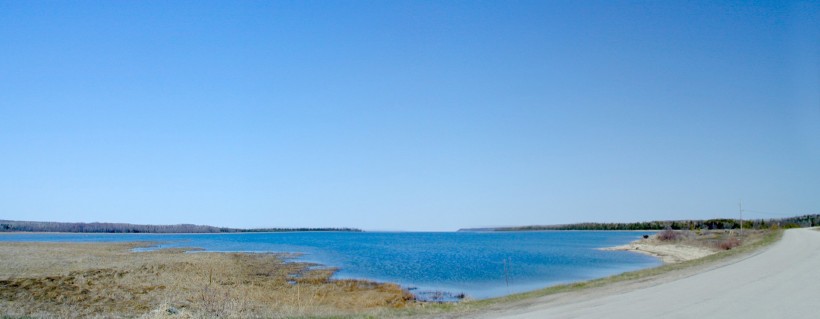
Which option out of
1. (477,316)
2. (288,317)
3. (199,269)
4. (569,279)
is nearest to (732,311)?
(477,316)

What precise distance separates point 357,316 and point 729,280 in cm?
1372

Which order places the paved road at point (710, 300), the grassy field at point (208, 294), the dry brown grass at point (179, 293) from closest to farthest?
the paved road at point (710, 300)
the grassy field at point (208, 294)
the dry brown grass at point (179, 293)

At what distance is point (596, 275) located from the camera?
124ft

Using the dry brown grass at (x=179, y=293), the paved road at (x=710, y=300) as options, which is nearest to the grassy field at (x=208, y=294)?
the dry brown grass at (x=179, y=293)

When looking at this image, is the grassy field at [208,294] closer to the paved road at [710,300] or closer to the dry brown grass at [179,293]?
the dry brown grass at [179,293]

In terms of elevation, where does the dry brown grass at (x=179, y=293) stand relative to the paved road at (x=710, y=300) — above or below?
below

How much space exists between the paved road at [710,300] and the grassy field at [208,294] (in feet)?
8.18

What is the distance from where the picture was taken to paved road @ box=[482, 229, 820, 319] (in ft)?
41.9

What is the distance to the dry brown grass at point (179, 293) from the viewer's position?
20.0m

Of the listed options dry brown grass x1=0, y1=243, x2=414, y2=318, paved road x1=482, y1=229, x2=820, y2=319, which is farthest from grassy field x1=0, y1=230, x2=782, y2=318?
paved road x1=482, y1=229, x2=820, y2=319

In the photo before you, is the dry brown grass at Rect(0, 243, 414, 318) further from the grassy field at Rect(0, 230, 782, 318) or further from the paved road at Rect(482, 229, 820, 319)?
the paved road at Rect(482, 229, 820, 319)

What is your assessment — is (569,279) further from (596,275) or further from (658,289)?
(658,289)

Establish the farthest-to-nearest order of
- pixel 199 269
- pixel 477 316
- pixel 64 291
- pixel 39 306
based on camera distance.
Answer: pixel 199 269 → pixel 64 291 → pixel 39 306 → pixel 477 316

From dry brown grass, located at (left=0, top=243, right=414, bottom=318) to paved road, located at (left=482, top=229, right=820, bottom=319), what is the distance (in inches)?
258
